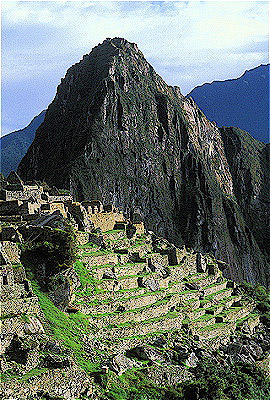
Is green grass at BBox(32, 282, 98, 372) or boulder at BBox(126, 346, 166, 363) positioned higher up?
green grass at BBox(32, 282, 98, 372)

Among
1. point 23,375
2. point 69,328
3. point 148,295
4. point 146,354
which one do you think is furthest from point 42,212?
point 23,375

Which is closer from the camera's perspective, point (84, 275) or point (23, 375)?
point (23, 375)

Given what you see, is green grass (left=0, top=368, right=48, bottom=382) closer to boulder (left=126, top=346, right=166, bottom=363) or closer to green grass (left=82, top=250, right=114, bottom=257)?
boulder (left=126, top=346, right=166, bottom=363)

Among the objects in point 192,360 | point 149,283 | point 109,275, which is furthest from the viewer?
point 149,283

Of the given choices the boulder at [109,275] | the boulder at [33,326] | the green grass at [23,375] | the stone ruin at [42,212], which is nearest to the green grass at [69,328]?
the boulder at [33,326]

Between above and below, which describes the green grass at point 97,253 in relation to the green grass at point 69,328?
above

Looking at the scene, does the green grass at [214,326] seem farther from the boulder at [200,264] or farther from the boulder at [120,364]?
the boulder at [120,364]

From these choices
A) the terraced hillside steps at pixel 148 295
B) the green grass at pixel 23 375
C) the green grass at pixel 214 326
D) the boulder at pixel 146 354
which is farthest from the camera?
the green grass at pixel 214 326

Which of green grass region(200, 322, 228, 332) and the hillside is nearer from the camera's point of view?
the hillside

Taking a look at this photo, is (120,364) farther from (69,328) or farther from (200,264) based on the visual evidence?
(200,264)

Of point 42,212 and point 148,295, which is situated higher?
point 42,212

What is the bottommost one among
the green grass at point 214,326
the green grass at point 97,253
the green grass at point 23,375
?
the green grass at point 214,326

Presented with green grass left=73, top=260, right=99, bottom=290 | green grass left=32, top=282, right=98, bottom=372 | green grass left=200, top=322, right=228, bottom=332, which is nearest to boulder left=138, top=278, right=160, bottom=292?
green grass left=200, top=322, right=228, bottom=332
